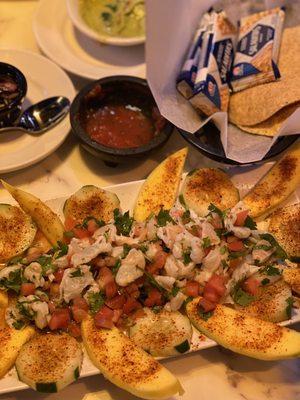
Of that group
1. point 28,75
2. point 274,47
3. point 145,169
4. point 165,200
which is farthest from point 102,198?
point 274,47

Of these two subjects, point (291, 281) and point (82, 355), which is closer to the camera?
point (82, 355)

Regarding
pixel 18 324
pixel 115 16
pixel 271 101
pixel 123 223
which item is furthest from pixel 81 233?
pixel 115 16

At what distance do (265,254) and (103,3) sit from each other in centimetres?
180

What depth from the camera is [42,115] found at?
2.27m

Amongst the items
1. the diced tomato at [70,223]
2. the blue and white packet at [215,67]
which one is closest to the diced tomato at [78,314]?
the diced tomato at [70,223]

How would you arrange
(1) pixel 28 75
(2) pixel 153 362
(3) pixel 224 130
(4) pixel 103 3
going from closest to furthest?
(2) pixel 153 362 → (3) pixel 224 130 → (1) pixel 28 75 → (4) pixel 103 3

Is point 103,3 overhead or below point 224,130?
overhead

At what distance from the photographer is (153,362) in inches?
60.6

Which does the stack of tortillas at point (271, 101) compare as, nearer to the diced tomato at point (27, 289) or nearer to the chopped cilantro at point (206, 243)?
the chopped cilantro at point (206, 243)

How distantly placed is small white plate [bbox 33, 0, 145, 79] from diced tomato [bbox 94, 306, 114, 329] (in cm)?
131

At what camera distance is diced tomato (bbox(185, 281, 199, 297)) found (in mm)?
1695

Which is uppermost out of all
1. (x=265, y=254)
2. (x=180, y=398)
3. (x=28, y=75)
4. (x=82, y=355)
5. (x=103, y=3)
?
(x=103, y=3)

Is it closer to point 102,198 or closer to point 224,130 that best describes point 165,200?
point 102,198

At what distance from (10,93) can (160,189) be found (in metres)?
0.81
